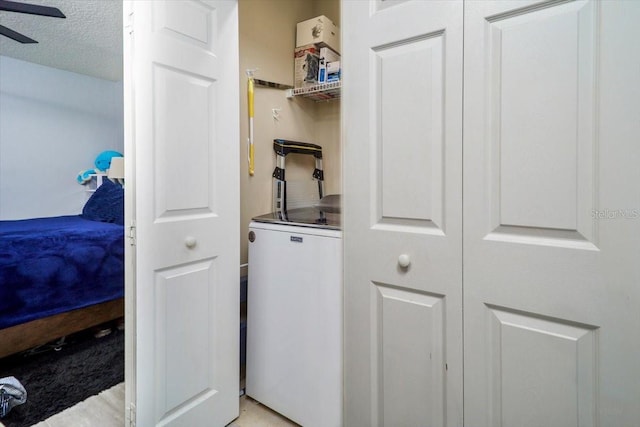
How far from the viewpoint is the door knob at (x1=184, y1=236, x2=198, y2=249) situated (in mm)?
1271

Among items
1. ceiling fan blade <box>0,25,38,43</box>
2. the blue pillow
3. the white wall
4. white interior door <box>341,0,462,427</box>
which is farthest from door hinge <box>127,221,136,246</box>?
the white wall

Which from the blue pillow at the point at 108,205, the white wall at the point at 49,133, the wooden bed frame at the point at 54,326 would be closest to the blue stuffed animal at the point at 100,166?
the white wall at the point at 49,133

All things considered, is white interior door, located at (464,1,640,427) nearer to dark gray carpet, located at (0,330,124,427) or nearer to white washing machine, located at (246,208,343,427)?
white washing machine, located at (246,208,343,427)

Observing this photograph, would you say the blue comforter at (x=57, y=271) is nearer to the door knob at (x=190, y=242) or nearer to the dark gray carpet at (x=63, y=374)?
the dark gray carpet at (x=63, y=374)

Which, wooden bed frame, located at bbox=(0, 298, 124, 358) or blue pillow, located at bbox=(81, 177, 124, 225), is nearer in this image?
wooden bed frame, located at bbox=(0, 298, 124, 358)

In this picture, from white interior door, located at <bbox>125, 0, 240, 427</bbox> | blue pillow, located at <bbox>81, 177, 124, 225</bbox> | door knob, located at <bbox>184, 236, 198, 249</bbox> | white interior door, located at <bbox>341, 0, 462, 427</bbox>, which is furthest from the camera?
blue pillow, located at <bbox>81, 177, 124, 225</bbox>

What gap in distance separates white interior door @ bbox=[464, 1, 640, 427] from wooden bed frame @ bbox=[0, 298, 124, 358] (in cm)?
237

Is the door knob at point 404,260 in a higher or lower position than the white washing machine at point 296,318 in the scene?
higher

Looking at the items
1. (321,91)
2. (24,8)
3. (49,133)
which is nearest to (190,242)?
(321,91)

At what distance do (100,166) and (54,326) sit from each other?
225 cm

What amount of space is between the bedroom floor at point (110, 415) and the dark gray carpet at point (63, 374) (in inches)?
2.4

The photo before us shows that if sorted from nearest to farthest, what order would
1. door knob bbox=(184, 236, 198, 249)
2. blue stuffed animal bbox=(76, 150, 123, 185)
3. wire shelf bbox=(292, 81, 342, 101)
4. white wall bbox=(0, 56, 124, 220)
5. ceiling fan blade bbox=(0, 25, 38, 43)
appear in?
1. door knob bbox=(184, 236, 198, 249)
2. wire shelf bbox=(292, 81, 342, 101)
3. ceiling fan blade bbox=(0, 25, 38, 43)
4. white wall bbox=(0, 56, 124, 220)
5. blue stuffed animal bbox=(76, 150, 123, 185)

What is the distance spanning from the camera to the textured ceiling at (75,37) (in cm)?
238

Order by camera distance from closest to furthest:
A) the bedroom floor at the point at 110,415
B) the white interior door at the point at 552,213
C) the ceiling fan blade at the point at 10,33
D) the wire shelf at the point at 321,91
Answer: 1. the white interior door at the point at 552,213
2. the bedroom floor at the point at 110,415
3. the wire shelf at the point at 321,91
4. the ceiling fan blade at the point at 10,33
